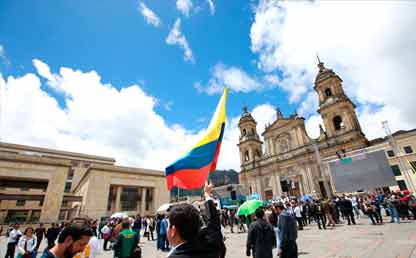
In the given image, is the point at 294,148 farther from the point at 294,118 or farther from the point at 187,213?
the point at 187,213

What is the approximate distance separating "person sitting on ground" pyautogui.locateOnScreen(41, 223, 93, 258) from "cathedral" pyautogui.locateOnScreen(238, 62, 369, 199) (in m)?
27.4

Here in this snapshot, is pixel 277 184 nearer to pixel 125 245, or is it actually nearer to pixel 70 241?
pixel 125 245

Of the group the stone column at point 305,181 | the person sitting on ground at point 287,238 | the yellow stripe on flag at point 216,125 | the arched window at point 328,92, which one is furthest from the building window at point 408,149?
the yellow stripe on flag at point 216,125

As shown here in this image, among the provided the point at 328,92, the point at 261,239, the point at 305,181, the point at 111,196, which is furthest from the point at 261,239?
the point at 328,92

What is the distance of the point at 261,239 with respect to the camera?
11.9 feet

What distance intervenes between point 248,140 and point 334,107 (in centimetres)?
1742

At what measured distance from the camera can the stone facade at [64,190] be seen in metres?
25.0

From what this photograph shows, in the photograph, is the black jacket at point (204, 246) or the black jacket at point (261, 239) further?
the black jacket at point (261, 239)

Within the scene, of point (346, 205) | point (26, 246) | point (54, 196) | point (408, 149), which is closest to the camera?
point (26, 246)

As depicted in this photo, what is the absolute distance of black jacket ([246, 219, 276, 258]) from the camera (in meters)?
3.59

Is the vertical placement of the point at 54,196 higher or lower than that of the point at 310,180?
lower

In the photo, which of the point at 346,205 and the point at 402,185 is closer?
the point at 346,205

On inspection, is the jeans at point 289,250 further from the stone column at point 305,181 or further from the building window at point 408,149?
the building window at point 408,149

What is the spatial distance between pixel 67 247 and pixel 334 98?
37.1 meters
